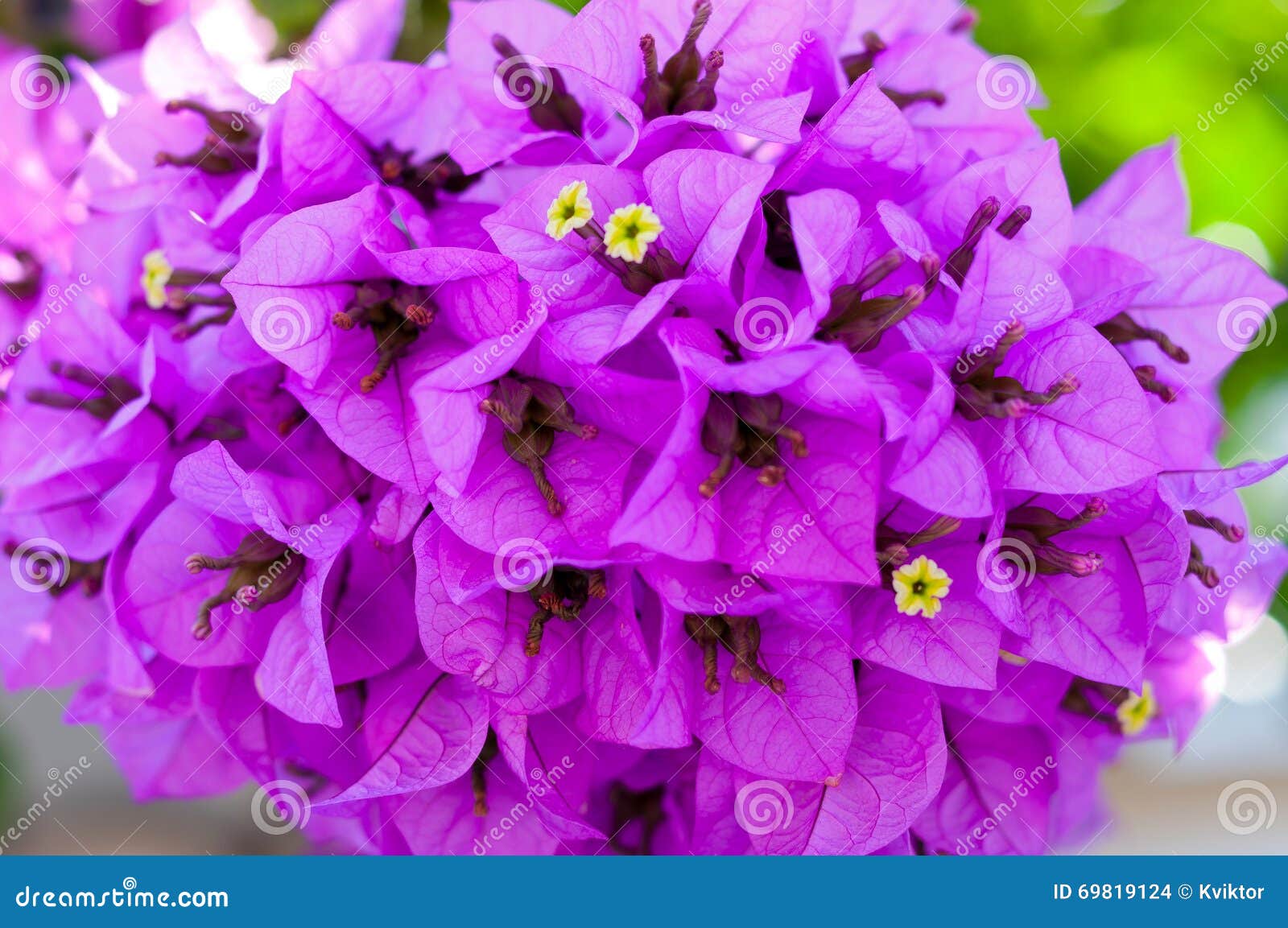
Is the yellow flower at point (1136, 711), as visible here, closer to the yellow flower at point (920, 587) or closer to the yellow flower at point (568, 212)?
the yellow flower at point (920, 587)

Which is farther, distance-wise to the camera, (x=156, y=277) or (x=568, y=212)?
(x=156, y=277)

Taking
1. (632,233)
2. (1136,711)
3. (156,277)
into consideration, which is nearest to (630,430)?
(632,233)

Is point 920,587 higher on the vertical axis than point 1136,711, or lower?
higher

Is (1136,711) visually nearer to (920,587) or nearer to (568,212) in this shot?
(920,587)

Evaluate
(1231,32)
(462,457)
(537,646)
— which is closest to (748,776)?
(537,646)

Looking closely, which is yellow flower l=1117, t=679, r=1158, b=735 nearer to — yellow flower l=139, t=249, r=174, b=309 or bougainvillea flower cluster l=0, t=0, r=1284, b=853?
bougainvillea flower cluster l=0, t=0, r=1284, b=853

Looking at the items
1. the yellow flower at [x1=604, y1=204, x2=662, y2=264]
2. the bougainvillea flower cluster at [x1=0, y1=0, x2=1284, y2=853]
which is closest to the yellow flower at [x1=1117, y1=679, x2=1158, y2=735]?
the bougainvillea flower cluster at [x1=0, y1=0, x2=1284, y2=853]

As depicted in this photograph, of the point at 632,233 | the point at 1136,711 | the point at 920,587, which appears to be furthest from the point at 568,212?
the point at 1136,711
